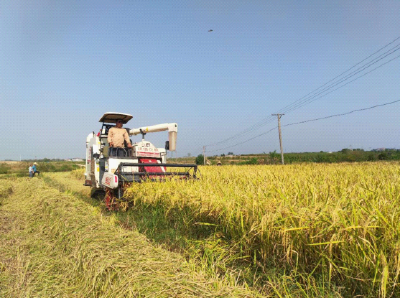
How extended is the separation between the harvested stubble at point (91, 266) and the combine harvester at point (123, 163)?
144cm

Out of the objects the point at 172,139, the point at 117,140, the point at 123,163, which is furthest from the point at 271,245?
the point at 117,140

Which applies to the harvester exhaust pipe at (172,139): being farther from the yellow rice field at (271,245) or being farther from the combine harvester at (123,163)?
the yellow rice field at (271,245)

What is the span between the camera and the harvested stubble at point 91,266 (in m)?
1.96

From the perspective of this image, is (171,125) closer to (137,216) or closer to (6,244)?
(137,216)

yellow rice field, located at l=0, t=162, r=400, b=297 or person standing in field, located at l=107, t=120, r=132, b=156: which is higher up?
person standing in field, located at l=107, t=120, r=132, b=156

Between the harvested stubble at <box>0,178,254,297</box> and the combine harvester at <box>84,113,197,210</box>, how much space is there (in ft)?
4.73

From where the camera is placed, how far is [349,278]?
78.5 inches

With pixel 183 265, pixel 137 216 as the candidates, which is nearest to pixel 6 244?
pixel 137 216

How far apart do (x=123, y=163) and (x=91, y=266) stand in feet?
11.3

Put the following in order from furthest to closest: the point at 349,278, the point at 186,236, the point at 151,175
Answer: the point at 151,175 → the point at 186,236 → the point at 349,278

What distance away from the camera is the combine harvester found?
5793 mm

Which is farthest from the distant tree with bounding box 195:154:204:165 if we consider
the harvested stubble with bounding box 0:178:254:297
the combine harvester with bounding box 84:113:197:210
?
the harvested stubble with bounding box 0:178:254:297

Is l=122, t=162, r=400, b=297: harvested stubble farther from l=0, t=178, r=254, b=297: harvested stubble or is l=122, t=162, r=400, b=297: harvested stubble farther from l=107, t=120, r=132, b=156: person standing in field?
l=107, t=120, r=132, b=156: person standing in field

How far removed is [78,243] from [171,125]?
4517 millimetres
